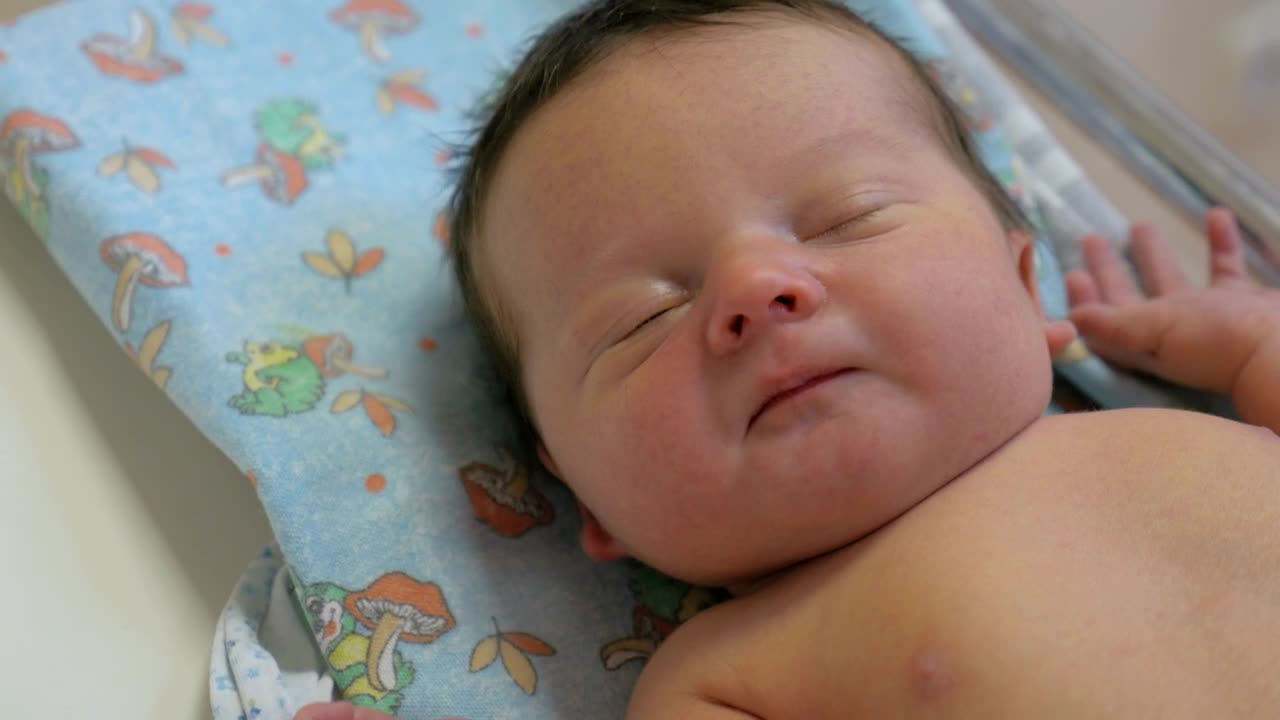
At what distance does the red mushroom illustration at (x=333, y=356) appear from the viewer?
3.51 ft

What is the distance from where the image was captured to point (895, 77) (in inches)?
37.7

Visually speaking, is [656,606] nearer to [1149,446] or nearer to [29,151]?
Answer: [1149,446]

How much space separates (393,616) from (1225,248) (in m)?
0.96

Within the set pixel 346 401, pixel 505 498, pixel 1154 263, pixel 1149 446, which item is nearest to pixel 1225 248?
pixel 1154 263

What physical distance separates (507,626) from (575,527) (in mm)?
130

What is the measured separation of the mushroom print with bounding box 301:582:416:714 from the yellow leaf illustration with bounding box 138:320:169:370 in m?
0.28

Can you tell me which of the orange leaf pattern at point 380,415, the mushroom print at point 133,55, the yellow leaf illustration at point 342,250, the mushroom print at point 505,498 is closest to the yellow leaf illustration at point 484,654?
the mushroom print at point 505,498

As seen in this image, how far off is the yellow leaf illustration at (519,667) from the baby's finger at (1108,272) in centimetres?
75

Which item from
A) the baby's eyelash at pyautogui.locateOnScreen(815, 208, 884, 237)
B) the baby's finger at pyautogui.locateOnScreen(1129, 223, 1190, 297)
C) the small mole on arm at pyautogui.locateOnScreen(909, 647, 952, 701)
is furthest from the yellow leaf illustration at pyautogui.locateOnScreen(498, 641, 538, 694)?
the baby's finger at pyautogui.locateOnScreen(1129, 223, 1190, 297)

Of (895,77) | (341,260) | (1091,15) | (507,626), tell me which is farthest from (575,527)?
(1091,15)

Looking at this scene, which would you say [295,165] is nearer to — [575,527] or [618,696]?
[575,527]

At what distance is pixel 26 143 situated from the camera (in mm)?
1129

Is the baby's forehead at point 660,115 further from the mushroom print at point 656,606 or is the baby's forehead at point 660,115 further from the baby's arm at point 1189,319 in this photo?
the baby's arm at point 1189,319

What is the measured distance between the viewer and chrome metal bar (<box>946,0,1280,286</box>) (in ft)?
4.03
